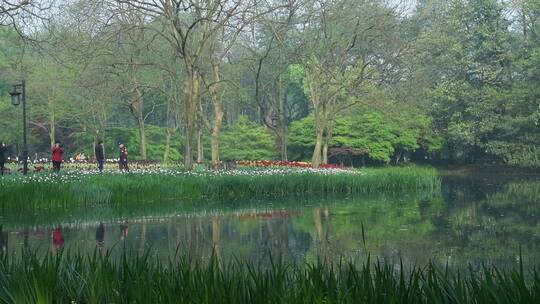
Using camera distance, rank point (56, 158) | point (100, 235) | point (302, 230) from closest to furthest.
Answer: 1. point (100, 235)
2. point (302, 230)
3. point (56, 158)

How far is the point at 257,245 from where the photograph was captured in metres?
11.8

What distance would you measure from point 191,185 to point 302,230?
28.1 ft

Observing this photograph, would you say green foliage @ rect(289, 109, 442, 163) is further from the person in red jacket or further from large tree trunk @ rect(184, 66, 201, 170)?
the person in red jacket

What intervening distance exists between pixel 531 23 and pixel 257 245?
140 ft

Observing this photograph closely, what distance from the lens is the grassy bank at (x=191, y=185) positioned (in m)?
17.9

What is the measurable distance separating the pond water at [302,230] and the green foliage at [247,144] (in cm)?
2352

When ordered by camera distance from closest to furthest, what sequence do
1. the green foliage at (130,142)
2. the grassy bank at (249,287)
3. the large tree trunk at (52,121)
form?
1. the grassy bank at (249,287)
2. the large tree trunk at (52,121)
3. the green foliage at (130,142)

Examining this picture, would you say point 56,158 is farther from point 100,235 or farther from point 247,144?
point 247,144

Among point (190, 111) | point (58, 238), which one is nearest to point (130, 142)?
point (190, 111)

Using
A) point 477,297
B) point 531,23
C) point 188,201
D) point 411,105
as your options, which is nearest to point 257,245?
point 477,297

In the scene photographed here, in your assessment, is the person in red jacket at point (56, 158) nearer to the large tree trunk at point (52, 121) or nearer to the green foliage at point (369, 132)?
the large tree trunk at point (52, 121)

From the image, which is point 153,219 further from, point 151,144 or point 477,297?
point 151,144

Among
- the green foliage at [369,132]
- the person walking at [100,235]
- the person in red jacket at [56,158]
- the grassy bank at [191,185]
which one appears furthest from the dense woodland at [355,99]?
the person walking at [100,235]

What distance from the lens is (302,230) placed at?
46.5 feet
